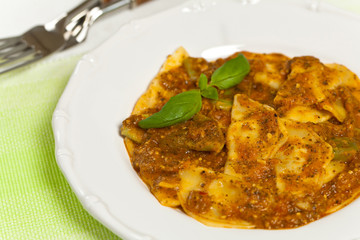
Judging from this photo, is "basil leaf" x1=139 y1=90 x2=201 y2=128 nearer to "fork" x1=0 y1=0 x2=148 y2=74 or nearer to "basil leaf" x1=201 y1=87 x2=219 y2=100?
"basil leaf" x1=201 y1=87 x2=219 y2=100

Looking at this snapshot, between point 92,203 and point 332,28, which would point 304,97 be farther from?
point 92,203

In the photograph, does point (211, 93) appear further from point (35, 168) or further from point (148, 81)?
point (35, 168)

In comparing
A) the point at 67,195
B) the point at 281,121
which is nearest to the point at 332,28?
the point at 281,121

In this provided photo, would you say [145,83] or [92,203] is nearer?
[92,203]

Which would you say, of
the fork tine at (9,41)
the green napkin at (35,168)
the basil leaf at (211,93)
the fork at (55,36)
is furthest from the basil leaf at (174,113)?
the fork tine at (9,41)

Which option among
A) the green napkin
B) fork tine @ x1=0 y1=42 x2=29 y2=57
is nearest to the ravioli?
the green napkin
